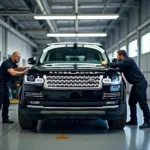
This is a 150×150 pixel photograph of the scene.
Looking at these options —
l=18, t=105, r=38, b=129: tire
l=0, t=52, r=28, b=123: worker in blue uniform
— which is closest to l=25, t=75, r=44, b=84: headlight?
l=18, t=105, r=38, b=129: tire

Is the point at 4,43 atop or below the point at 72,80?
atop

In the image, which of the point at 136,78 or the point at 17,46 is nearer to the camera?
the point at 136,78

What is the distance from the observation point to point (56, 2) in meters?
12.7

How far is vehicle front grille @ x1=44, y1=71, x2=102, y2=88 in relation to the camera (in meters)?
4.23

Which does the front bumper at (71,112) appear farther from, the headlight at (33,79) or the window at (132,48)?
the window at (132,48)

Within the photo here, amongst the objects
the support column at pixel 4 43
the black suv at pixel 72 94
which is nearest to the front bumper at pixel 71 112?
the black suv at pixel 72 94

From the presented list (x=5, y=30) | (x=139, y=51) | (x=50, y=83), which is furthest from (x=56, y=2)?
(x=50, y=83)

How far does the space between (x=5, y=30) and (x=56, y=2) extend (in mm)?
3889

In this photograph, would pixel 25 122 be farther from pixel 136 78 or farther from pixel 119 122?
pixel 136 78

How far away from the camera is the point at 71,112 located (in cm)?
416

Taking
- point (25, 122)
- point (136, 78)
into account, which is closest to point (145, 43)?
point (136, 78)

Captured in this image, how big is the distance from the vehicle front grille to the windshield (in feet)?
3.84

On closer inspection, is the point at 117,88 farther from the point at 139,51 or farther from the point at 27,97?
the point at 139,51

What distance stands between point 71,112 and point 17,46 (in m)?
15.2
